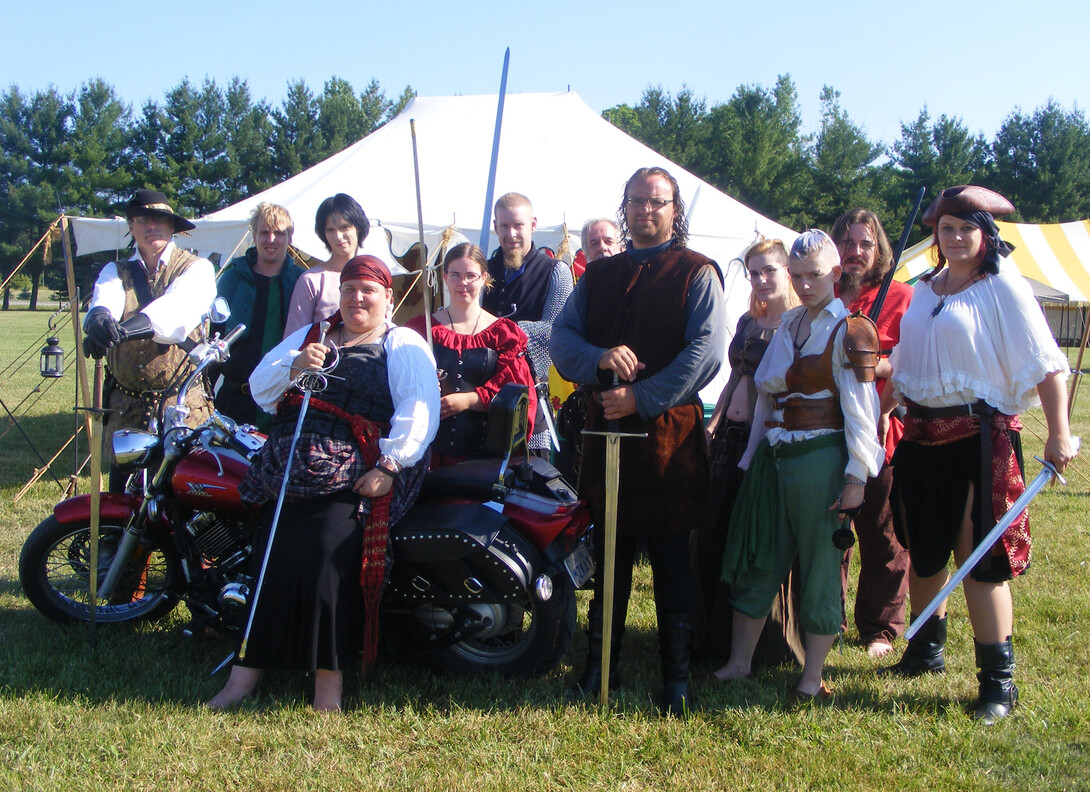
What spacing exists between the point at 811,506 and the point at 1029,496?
60 cm

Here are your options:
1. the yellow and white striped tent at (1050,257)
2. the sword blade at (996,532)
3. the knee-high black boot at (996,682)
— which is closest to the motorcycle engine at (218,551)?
the sword blade at (996,532)

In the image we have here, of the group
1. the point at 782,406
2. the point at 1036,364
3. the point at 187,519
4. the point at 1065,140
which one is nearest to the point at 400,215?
the point at 187,519

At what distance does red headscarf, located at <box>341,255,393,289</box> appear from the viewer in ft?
9.16

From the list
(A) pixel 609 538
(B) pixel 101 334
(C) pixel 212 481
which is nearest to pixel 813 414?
(A) pixel 609 538

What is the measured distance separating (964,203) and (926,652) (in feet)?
5.05

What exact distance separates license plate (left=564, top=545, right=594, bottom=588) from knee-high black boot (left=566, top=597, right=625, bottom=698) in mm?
90

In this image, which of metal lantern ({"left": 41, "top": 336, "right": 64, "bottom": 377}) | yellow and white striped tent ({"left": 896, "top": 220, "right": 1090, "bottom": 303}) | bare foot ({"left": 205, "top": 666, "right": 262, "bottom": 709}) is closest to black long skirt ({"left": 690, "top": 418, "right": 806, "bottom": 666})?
bare foot ({"left": 205, "top": 666, "right": 262, "bottom": 709})

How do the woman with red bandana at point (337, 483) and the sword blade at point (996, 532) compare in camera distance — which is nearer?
the sword blade at point (996, 532)

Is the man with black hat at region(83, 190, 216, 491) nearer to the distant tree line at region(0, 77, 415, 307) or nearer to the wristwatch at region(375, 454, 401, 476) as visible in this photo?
the wristwatch at region(375, 454, 401, 476)

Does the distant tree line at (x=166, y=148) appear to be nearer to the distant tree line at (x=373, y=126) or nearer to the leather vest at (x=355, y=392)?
the distant tree line at (x=373, y=126)

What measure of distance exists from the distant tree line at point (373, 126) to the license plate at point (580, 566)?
37.3 meters

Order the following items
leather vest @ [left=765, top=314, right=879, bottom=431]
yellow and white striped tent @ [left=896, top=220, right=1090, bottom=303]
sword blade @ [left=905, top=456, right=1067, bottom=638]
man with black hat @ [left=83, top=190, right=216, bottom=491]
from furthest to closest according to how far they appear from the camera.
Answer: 1. yellow and white striped tent @ [left=896, top=220, right=1090, bottom=303]
2. man with black hat @ [left=83, top=190, right=216, bottom=491]
3. leather vest @ [left=765, top=314, right=879, bottom=431]
4. sword blade @ [left=905, top=456, right=1067, bottom=638]

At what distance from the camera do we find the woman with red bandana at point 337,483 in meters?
2.68

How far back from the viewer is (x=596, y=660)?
2.86m
